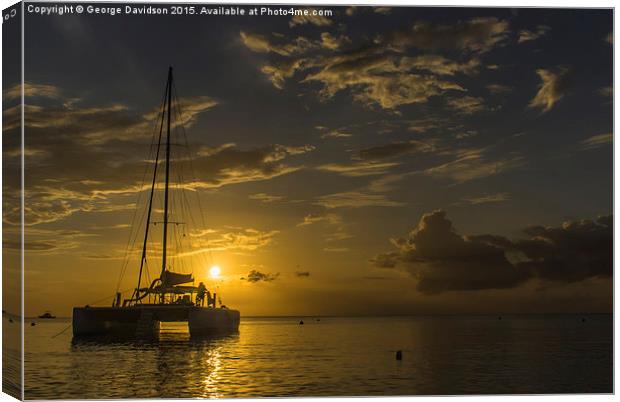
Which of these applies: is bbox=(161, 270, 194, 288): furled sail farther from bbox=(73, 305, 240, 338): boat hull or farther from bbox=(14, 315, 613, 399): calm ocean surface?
bbox=(14, 315, 613, 399): calm ocean surface

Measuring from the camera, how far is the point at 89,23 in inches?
681

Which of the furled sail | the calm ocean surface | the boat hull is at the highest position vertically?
the furled sail

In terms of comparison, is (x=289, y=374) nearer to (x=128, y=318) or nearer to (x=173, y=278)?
(x=173, y=278)

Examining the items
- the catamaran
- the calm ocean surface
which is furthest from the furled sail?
the calm ocean surface

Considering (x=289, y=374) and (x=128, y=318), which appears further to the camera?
(x=128, y=318)

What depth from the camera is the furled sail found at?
116ft

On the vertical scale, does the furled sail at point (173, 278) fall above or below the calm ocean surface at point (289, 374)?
above

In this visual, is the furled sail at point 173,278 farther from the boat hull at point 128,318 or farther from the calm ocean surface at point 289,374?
the calm ocean surface at point 289,374

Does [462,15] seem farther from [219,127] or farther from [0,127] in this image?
[0,127]

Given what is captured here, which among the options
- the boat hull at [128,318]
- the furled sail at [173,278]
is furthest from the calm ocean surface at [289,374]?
the furled sail at [173,278]

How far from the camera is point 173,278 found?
36.6 m

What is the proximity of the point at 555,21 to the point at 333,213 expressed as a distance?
8.50m

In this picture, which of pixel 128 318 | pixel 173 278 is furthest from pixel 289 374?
pixel 128 318

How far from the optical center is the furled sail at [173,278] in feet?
116
